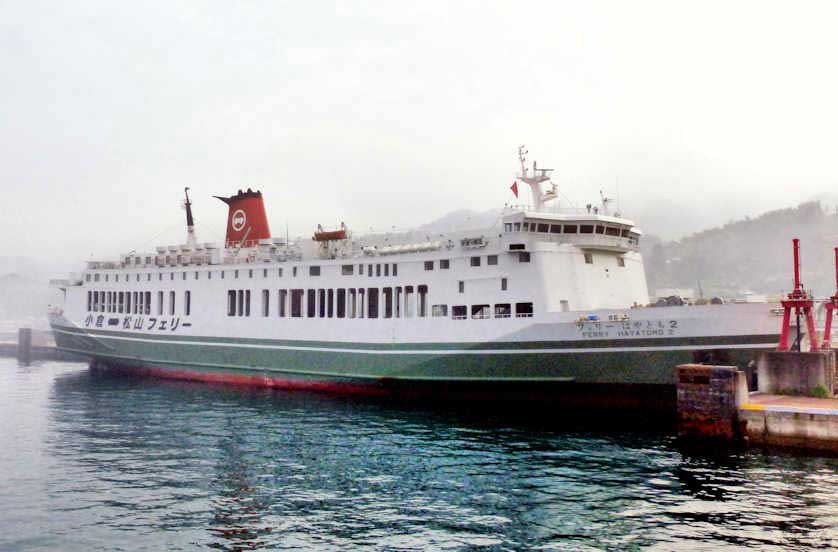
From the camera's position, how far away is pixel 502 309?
28.4 m

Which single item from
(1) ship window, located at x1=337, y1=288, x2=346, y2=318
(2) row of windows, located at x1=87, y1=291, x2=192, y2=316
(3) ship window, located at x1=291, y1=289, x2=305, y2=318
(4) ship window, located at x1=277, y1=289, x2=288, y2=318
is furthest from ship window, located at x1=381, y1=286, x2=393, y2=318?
(2) row of windows, located at x1=87, y1=291, x2=192, y2=316

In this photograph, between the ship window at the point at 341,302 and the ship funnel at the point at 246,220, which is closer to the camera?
the ship window at the point at 341,302

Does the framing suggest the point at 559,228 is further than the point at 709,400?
Yes

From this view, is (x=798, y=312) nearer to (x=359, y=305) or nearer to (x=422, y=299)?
(x=422, y=299)

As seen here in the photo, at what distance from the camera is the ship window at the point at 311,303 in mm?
34656

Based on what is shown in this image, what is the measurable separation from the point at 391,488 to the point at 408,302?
50.2ft

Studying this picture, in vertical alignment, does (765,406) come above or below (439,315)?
below

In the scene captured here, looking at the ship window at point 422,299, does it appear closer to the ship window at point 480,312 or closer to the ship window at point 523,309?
the ship window at point 480,312

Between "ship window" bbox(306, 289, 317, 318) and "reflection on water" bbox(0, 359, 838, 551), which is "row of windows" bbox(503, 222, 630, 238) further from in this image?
"ship window" bbox(306, 289, 317, 318)

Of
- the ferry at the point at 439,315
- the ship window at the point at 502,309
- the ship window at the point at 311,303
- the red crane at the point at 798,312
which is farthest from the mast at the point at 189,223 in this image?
the red crane at the point at 798,312

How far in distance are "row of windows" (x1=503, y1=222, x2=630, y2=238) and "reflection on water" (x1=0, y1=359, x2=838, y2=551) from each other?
7.82 m

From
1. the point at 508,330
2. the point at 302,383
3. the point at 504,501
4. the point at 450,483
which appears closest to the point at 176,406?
the point at 302,383

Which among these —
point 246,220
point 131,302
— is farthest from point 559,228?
point 131,302

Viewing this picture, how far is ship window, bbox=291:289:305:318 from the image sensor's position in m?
35.6
